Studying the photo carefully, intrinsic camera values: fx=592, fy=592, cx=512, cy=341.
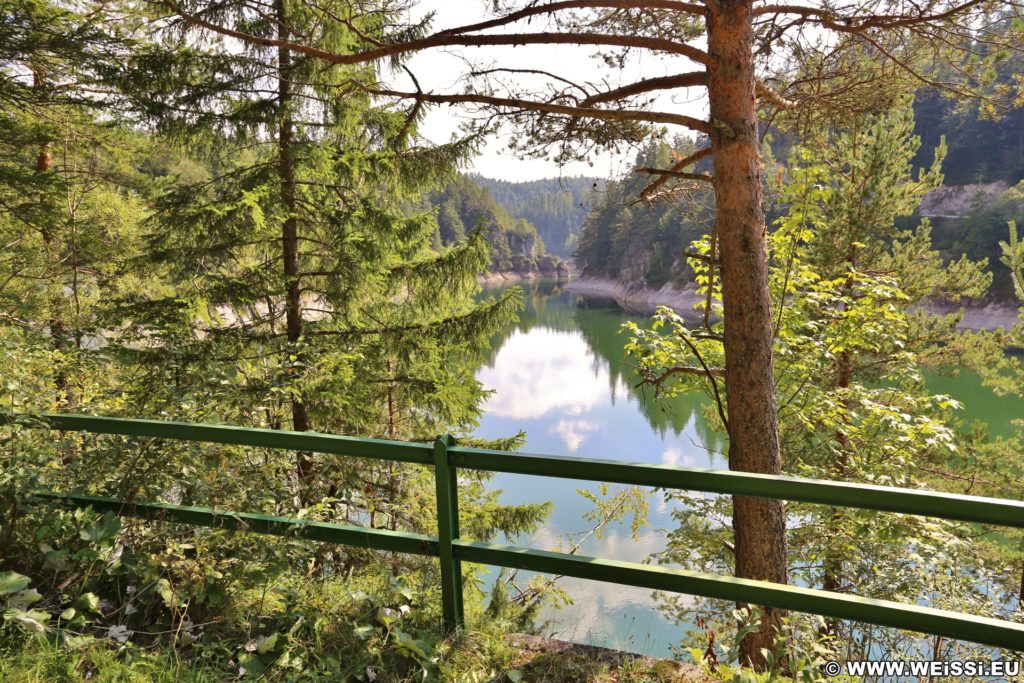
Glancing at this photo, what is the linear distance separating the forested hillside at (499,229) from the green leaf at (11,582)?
70.1 metres

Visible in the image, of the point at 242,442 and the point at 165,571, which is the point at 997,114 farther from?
the point at 165,571

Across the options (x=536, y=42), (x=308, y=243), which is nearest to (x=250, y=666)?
(x=536, y=42)

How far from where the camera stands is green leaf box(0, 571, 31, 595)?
2.37 meters

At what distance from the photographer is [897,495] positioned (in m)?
1.95

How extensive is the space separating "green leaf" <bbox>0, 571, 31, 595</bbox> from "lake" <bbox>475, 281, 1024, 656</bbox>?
2.36 meters

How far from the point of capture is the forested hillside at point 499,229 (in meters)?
85.6

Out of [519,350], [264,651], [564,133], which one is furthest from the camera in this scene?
[519,350]

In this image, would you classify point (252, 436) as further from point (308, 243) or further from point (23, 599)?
point (308, 243)

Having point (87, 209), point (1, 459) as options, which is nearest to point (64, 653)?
point (1, 459)

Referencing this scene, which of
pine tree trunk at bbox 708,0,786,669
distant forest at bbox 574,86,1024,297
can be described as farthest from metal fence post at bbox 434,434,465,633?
distant forest at bbox 574,86,1024,297

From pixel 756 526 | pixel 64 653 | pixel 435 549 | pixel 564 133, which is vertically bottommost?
pixel 756 526

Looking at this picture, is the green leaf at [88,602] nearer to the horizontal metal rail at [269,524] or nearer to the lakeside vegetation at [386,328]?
the lakeside vegetation at [386,328]

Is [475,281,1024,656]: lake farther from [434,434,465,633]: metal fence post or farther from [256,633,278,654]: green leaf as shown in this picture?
[256,633,278,654]: green leaf

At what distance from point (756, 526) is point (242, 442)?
338 centimetres
